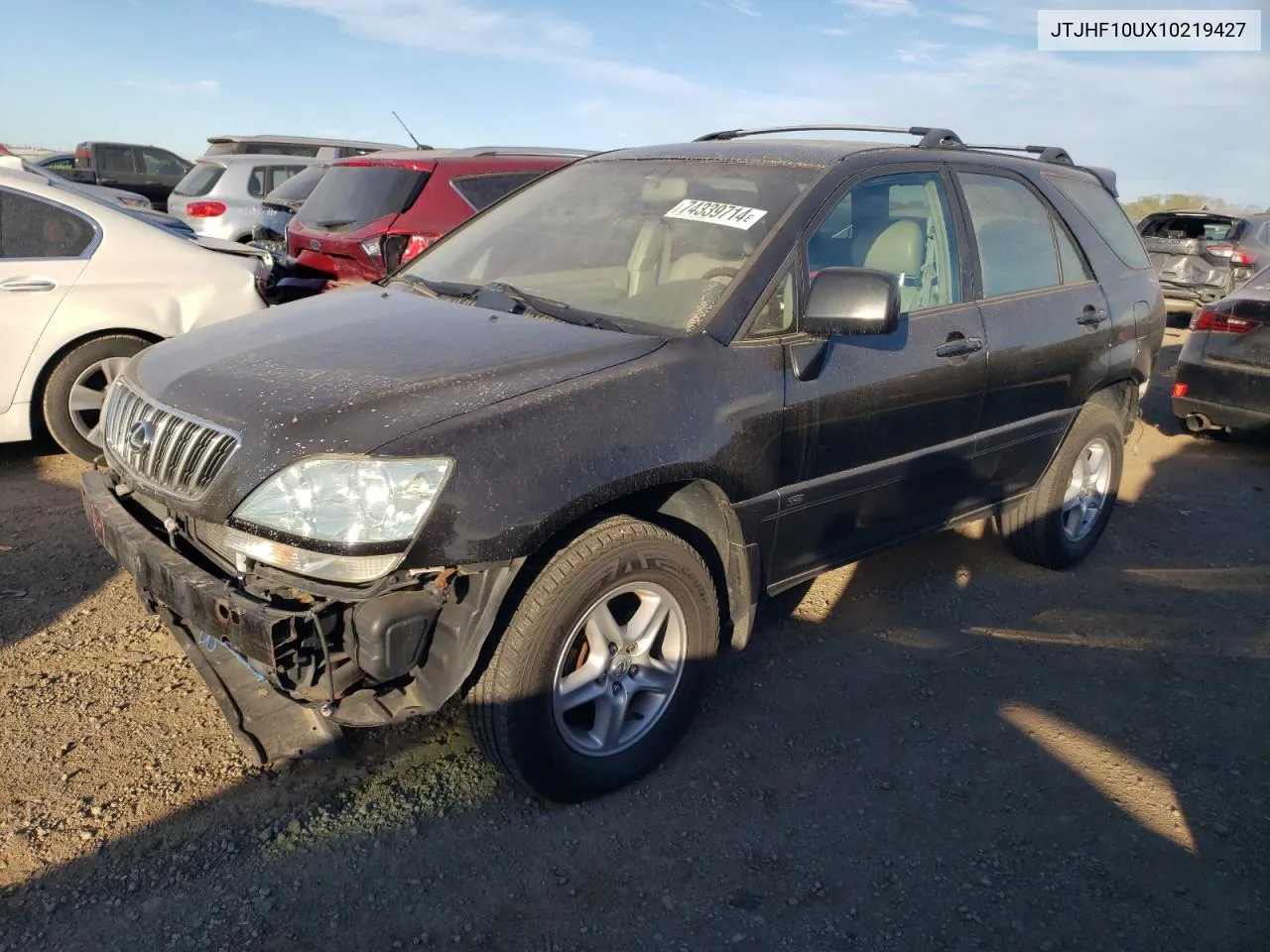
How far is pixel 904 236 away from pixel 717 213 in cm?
82

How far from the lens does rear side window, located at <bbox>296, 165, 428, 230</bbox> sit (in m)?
6.61

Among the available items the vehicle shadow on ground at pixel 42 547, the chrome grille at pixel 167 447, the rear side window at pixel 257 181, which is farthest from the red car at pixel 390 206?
the rear side window at pixel 257 181

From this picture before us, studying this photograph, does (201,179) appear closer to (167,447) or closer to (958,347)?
(167,447)

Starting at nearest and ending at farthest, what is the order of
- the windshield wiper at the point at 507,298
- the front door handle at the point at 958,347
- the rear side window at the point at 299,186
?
the windshield wiper at the point at 507,298
the front door handle at the point at 958,347
the rear side window at the point at 299,186

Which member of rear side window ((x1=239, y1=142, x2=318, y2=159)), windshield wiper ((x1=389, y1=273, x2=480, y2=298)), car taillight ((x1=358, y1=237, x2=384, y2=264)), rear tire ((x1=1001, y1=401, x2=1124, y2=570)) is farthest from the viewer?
rear side window ((x1=239, y1=142, x2=318, y2=159))

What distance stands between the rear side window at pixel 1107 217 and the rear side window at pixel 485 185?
11.2 feet

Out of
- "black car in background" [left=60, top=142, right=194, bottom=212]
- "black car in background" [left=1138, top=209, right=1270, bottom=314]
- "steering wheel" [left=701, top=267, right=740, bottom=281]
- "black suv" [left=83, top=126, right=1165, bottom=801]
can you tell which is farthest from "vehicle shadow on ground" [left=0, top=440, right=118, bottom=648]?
"black car in background" [left=60, top=142, right=194, bottom=212]

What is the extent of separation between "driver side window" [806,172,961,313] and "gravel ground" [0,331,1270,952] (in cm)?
142

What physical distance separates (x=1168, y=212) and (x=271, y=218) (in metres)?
11.9

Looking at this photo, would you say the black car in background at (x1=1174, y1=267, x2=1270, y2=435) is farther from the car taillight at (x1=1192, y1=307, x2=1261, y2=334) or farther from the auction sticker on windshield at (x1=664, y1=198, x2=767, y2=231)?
the auction sticker on windshield at (x1=664, y1=198, x2=767, y2=231)

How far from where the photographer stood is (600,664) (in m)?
2.77

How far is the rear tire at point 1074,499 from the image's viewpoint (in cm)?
449

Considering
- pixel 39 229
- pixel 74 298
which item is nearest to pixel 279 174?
pixel 39 229

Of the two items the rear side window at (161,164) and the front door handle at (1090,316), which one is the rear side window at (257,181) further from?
the front door handle at (1090,316)
